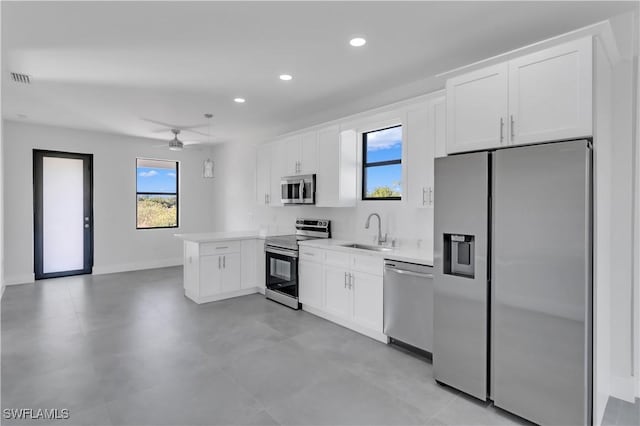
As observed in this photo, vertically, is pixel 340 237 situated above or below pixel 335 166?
below

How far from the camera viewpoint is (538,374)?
6.98ft

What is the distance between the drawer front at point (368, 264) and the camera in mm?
3426

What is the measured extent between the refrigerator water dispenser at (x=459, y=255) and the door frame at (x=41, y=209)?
6.82m

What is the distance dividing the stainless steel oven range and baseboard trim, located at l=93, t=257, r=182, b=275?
11.9 feet

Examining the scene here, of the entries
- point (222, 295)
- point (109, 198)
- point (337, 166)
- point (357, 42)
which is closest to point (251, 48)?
point (357, 42)

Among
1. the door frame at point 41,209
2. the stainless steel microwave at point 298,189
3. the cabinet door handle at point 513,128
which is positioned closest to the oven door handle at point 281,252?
the stainless steel microwave at point 298,189

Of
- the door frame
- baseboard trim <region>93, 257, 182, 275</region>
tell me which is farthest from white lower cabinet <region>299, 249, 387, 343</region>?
the door frame

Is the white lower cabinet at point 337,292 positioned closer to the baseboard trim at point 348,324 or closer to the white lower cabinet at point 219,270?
the baseboard trim at point 348,324

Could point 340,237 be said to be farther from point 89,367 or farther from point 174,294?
point 89,367

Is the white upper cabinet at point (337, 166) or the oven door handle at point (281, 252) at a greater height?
the white upper cabinet at point (337, 166)

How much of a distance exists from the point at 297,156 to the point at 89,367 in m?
3.45

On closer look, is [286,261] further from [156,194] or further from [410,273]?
[156,194]

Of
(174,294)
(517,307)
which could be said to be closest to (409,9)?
(517,307)

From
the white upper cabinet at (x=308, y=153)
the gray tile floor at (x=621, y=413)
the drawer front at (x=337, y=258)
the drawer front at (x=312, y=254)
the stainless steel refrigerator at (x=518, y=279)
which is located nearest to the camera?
the stainless steel refrigerator at (x=518, y=279)
